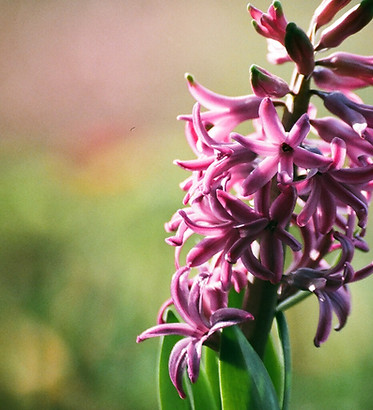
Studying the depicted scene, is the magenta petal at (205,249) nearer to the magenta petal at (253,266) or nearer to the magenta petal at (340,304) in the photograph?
the magenta petal at (253,266)

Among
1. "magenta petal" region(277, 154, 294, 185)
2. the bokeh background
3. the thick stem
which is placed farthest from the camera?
the bokeh background

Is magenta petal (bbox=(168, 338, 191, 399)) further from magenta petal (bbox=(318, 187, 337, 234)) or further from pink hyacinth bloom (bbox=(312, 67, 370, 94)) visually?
pink hyacinth bloom (bbox=(312, 67, 370, 94))

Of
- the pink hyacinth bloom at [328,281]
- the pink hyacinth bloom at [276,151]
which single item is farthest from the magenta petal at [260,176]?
the pink hyacinth bloom at [328,281]

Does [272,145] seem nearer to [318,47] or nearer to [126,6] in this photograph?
[318,47]

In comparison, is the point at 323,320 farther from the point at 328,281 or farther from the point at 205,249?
the point at 205,249

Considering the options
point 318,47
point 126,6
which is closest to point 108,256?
point 126,6

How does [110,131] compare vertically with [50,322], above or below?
above

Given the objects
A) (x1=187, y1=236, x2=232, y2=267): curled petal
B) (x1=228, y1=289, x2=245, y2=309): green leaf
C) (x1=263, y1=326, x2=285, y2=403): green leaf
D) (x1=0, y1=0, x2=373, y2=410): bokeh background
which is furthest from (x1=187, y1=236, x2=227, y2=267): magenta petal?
(x1=0, y1=0, x2=373, y2=410): bokeh background
